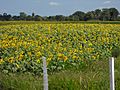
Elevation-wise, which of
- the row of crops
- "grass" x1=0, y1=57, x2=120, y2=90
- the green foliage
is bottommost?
the green foliage

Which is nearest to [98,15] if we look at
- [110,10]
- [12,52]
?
[110,10]

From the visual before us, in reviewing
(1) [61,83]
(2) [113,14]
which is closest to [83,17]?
(2) [113,14]

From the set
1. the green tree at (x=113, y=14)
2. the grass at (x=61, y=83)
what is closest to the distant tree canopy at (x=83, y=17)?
the green tree at (x=113, y=14)

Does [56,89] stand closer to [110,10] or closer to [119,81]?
[119,81]

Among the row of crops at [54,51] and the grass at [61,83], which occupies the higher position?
the row of crops at [54,51]

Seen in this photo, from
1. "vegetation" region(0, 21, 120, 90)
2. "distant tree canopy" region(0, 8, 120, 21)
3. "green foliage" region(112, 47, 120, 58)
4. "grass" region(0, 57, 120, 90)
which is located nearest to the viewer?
"grass" region(0, 57, 120, 90)

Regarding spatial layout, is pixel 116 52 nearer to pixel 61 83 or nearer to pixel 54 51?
pixel 54 51

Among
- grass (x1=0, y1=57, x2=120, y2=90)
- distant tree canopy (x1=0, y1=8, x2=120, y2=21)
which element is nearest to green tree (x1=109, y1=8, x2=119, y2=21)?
distant tree canopy (x1=0, y1=8, x2=120, y2=21)

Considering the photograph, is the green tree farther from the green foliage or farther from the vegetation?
the green foliage

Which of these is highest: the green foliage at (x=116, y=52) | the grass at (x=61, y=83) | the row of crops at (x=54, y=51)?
the row of crops at (x=54, y=51)

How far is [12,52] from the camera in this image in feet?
28.0

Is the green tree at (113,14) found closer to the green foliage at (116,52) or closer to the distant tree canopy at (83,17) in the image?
the distant tree canopy at (83,17)

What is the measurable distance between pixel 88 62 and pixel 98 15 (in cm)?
4539

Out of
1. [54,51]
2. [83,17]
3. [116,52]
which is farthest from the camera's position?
[83,17]
